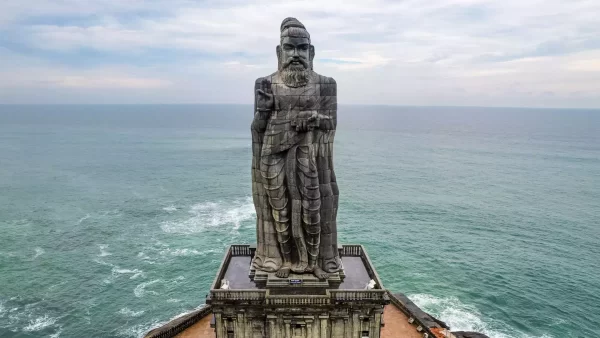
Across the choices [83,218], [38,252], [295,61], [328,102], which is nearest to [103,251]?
[38,252]

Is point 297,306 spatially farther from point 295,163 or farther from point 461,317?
point 461,317

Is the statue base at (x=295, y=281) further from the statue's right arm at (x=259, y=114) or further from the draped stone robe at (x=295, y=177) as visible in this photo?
the statue's right arm at (x=259, y=114)

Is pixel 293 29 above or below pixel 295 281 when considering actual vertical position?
above

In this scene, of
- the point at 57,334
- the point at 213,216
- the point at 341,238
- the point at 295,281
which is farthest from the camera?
the point at 213,216

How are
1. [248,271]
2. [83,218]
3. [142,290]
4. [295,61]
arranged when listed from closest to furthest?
1. [295,61]
2. [248,271]
3. [142,290]
4. [83,218]

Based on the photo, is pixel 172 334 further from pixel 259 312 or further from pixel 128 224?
pixel 128 224
